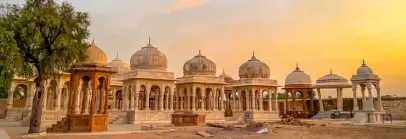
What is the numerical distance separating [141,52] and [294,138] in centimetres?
2104

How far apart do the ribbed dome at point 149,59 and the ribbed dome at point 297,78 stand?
20523mm

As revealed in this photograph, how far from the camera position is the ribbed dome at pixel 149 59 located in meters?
32.4

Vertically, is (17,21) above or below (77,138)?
above

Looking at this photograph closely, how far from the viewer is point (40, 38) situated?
15266mm

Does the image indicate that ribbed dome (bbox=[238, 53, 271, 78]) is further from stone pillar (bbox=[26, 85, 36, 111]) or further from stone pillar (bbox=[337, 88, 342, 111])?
stone pillar (bbox=[26, 85, 36, 111])

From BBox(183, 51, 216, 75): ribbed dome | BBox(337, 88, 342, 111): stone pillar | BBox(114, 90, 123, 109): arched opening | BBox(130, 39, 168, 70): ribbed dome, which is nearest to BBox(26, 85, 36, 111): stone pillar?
BBox(130, 39, 168, 70): ribbed dome

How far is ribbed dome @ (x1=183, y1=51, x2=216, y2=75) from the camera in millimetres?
35750

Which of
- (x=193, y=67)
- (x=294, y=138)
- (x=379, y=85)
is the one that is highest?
→ (x=193, y=67)

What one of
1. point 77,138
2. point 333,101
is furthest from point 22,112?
point 333,101

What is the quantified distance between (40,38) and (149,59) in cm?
1736

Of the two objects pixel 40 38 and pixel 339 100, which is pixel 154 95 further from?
pixel 40 38

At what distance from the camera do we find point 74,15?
659 inches

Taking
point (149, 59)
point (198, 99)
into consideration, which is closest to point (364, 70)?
point (198, 99)

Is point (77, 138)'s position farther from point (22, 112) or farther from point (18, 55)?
point (22, 112)
